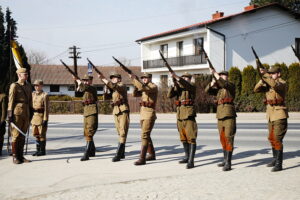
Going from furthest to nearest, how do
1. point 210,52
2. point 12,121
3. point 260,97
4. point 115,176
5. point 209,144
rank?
point 210,52
point 260,97
point 209,144
point 12,121
point 115,176

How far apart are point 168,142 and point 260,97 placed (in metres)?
15.1

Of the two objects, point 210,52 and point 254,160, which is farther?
point 210,52

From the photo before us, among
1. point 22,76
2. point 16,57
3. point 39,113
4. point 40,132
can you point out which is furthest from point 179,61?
point 22,76

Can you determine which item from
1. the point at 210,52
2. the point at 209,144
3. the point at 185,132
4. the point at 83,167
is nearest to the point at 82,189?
the point at 83,167

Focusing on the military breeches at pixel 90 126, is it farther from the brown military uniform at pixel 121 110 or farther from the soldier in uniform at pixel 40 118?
the soldier in uniform at pixel 40 118

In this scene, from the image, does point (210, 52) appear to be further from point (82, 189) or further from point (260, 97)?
point (82, 189)

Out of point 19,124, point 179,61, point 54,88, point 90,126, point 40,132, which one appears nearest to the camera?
point 19,124

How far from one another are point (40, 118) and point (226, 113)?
497 centimetres

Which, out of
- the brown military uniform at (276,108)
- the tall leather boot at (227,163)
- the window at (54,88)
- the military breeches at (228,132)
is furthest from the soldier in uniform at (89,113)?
the window at (54,88)

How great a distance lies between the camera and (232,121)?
7.79 m

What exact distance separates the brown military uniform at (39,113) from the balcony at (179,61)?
27343 mm

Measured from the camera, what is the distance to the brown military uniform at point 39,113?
32.8 feet

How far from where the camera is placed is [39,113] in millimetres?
10133

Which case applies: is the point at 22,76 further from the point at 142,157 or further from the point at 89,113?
Result: the point at 142,157
